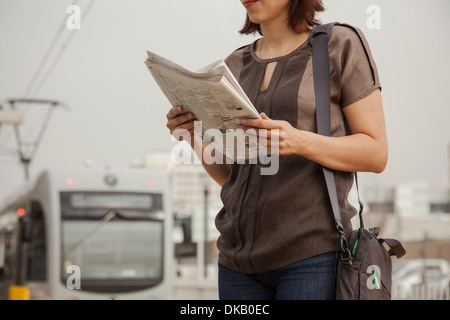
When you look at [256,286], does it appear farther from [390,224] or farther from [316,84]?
[390,224]

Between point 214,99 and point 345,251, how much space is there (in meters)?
0.49

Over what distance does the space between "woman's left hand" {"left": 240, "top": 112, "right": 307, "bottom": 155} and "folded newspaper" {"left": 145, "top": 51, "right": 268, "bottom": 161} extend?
0.07 feet

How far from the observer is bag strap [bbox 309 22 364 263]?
1.75m

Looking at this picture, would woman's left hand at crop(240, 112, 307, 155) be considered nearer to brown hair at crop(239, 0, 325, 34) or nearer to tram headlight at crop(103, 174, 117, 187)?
brown hair at crop(239, 0, 325, 34)

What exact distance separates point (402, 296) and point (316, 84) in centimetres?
1279

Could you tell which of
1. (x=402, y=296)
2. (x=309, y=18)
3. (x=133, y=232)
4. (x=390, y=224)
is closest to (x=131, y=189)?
(x=133, y=232)

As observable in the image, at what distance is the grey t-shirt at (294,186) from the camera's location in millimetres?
1780

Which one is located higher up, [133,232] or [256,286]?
[133,232]

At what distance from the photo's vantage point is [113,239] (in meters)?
9.74

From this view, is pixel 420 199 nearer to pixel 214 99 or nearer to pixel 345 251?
pixel 345 251

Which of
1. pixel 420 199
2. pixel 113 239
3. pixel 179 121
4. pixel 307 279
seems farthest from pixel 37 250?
pixel 420 199

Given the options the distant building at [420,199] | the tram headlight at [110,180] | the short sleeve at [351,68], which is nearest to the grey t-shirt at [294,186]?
the short sleeve at [351,68]

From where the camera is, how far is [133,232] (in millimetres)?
9867
